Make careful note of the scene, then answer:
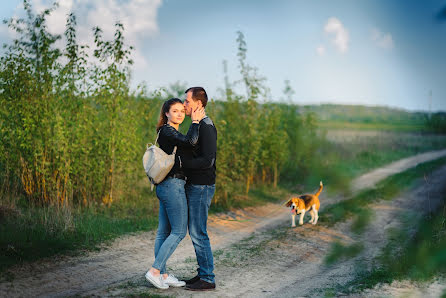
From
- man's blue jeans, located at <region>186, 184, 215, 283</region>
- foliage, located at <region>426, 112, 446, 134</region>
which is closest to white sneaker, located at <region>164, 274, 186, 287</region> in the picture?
man's blue jeans, located at <region>186, 184, 215, 283</region>

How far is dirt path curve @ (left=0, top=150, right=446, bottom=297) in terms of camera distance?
507 cm

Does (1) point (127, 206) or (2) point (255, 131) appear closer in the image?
(1) point (127, 206)

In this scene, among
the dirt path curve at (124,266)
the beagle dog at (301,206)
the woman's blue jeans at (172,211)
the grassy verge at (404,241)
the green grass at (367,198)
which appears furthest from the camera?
the beagle dog at (301,206)

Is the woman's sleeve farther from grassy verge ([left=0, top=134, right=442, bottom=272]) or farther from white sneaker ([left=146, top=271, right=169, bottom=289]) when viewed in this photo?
white sneaker ([left=146, top=271, right=169, bottom=289])

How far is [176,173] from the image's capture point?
4.78 meters

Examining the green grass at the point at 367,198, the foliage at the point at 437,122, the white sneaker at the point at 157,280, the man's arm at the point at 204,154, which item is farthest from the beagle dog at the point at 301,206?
the foliage at the point at 437,122

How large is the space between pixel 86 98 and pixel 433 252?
961cm

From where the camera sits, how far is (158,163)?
15.2 feet

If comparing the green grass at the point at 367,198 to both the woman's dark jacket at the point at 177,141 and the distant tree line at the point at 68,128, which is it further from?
the distant tree line at the point at 68,128

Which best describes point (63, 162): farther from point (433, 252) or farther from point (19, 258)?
point (433, 252)

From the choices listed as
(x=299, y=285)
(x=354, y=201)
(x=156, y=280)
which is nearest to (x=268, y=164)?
(x=299, y=285)

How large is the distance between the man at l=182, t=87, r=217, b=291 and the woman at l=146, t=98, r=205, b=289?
0.08m

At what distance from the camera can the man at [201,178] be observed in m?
4.71

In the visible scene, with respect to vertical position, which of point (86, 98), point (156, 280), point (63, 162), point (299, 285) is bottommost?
point (299, 285)
